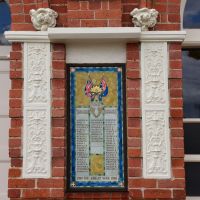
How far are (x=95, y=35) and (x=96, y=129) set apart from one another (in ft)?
2.85

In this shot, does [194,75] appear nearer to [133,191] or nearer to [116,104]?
[116,104]

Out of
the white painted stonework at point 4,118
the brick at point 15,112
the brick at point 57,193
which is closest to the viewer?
the brick at point 57,193

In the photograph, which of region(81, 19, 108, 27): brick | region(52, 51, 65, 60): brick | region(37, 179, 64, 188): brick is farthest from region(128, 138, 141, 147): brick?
region(81, 19, 108, 27): brick

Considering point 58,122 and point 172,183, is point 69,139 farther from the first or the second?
point 172,183

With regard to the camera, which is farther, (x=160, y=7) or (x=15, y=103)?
(x=160, y=7)

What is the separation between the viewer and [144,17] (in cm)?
431

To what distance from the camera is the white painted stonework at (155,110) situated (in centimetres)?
423

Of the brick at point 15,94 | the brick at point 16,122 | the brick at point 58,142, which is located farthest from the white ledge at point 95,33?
the brick at point 58,142

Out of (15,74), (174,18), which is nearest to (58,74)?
(15,74)

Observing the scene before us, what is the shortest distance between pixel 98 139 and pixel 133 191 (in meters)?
0.57

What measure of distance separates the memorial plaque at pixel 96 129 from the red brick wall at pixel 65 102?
9 cm

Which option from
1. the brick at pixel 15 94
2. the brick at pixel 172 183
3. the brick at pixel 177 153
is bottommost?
the brick at pixel 172 183

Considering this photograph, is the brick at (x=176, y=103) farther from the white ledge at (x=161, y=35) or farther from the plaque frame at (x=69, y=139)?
the white ledge at (x=161, y=35)

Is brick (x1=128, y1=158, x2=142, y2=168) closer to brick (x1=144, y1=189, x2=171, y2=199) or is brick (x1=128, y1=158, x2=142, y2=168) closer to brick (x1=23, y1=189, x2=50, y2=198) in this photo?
brick (x1=144, y1=189, x2=171, y2=199)
